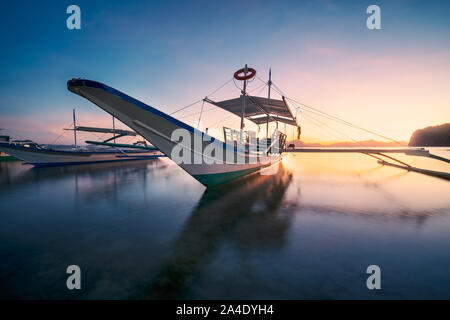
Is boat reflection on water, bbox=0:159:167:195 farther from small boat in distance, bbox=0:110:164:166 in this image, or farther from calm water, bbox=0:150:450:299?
calm water, bbox=0:150:450:299

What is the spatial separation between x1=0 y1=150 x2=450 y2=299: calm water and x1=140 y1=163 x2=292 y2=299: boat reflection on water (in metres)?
0.03

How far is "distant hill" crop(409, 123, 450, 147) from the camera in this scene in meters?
102

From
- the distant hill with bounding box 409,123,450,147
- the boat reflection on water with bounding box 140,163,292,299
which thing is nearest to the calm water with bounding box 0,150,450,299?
the boat reflection on water with bounding box 140,163,292,299

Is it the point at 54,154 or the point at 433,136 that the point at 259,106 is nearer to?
the point at 54,154

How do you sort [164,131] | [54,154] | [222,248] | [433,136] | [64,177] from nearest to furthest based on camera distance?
[222,248]
[164,131]
[64,177]
[54,154]
[433,136]

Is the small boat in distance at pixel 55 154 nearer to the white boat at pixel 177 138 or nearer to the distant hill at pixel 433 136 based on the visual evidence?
the white boat at pixel 177 138

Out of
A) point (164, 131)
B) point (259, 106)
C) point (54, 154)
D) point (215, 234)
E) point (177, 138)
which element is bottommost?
point (215, 234)

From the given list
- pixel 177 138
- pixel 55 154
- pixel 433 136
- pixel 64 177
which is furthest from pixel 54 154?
pixel 433 136

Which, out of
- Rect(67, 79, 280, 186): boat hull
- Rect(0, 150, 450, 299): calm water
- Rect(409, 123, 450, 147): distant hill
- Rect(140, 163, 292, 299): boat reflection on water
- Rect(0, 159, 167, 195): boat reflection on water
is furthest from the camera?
Rect(409, 123, 450, 147): distant hill

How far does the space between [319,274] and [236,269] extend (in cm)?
144

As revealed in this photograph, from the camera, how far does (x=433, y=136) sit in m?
109

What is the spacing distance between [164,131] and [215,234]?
4547mm
